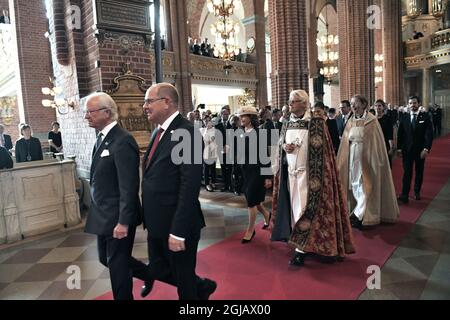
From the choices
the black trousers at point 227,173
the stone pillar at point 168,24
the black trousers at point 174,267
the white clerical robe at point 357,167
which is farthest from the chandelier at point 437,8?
the black trousers at point 174,267

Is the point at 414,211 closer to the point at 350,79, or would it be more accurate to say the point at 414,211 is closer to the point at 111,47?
the point at 111,47

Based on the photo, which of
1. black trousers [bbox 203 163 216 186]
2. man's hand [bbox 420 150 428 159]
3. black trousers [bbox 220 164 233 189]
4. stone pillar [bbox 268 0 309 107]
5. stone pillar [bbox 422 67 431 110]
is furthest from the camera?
stone pillar [bbox 422 67 431 110]

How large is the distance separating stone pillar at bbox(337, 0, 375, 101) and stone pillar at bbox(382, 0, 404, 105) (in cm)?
658

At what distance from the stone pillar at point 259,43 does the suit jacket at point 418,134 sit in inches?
556

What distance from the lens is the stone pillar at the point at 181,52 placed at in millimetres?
14953

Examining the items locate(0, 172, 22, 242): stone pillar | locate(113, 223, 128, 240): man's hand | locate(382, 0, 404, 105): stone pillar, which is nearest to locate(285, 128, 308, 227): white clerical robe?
locate(113, 223, 128, 240): man's hand

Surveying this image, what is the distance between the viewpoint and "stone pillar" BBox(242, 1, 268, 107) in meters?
19.4

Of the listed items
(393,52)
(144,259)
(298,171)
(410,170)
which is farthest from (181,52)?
(393,52)

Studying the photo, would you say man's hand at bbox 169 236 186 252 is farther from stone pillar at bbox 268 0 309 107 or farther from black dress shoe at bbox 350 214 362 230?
stone pillar at bbox 268 0 309 107

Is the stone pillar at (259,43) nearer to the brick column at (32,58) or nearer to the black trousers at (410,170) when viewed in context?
the brick column at (32,58)

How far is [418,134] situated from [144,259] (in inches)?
198

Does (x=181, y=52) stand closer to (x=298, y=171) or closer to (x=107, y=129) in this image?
(x=298, y=171)

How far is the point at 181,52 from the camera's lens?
1515 centimetres

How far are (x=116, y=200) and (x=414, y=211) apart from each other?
483 centimetres
